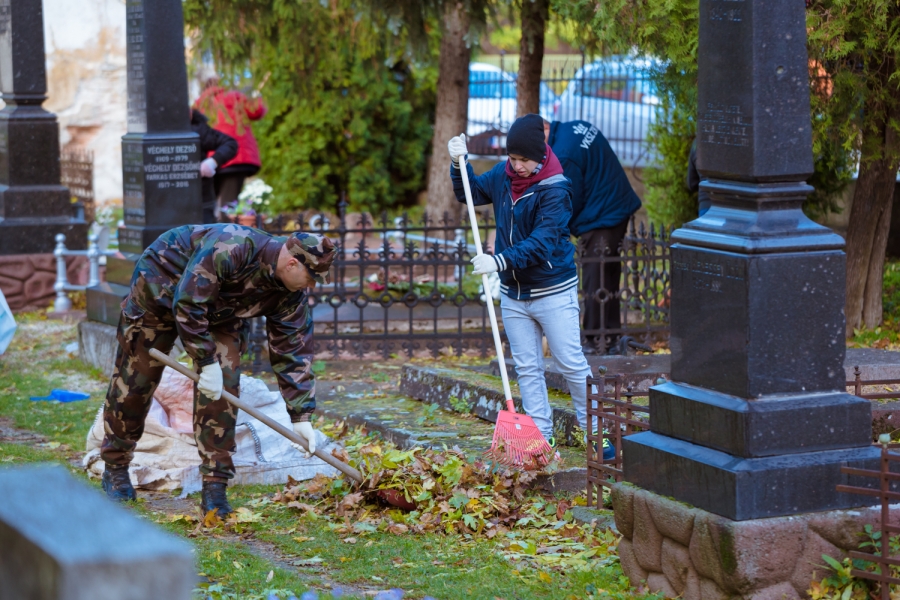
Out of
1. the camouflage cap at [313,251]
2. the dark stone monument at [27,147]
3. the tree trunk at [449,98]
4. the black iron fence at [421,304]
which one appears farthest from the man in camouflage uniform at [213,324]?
the tree trunk at [449,98]

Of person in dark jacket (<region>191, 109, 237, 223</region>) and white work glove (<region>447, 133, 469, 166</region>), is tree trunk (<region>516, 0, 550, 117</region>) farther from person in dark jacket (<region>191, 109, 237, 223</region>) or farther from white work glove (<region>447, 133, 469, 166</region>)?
white work glove (<region>447, 133, 469, 166</region>)

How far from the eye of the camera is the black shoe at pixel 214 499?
17.0ft

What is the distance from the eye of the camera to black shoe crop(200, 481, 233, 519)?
518cm

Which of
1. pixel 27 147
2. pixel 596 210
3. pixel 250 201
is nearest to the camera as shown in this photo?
pixel 596 210

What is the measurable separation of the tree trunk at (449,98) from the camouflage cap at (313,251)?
808cm

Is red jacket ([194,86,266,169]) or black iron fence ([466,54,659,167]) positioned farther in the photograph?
black iron fence ([466,54,659,167])

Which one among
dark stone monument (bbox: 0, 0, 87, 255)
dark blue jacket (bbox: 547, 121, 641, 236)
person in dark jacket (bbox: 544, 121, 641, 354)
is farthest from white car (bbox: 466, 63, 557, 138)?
dark blue jacket (bbox: 547, 121, 641, 236)

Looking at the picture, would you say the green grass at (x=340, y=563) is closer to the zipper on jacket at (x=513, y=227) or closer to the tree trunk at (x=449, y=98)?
the zipper on jacket at (x=513, y=227)

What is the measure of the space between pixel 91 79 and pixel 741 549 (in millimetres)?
18858

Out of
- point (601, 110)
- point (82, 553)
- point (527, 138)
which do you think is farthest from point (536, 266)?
point (601, 110)

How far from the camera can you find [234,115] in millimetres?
13000

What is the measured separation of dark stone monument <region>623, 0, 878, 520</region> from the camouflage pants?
2229 millimetres

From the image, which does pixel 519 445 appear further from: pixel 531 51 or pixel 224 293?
pixel 531 51

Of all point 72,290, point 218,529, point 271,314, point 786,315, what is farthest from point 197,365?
point 72,290
